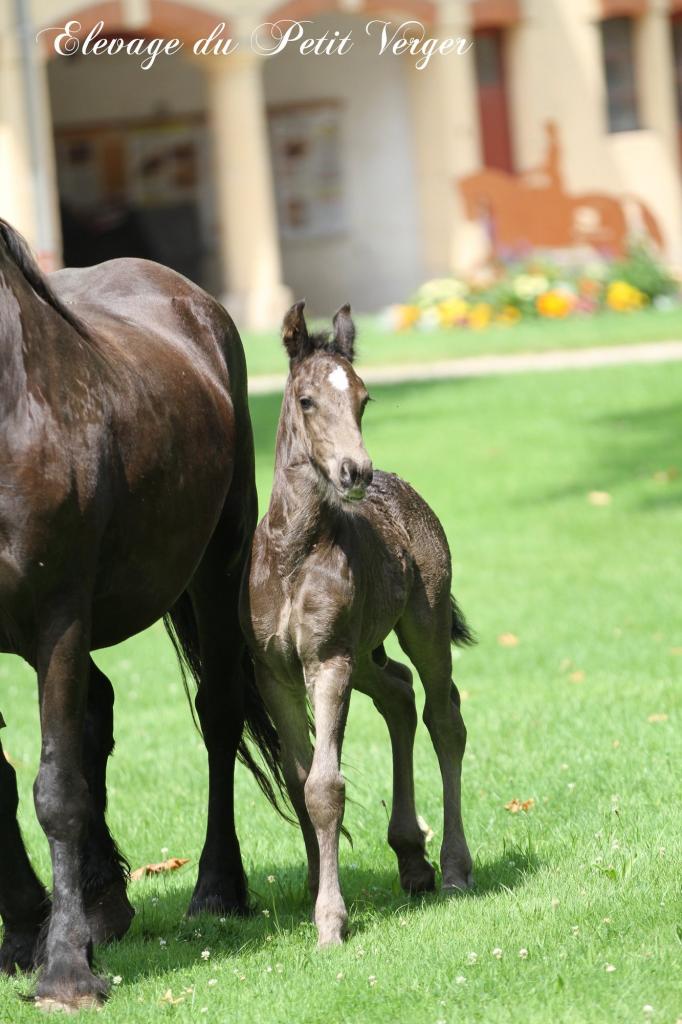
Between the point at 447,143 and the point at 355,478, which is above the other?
the point at 447,143

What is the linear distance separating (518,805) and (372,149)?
25616mm

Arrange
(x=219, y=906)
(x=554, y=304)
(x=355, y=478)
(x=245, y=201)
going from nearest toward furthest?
(x=355, y=478), (x=219, y=906), (x=554, y=304), (x=245, y=201)

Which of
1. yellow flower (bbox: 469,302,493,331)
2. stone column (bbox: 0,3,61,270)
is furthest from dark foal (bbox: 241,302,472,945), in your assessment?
stone column (bbox: 0,3,61,270)

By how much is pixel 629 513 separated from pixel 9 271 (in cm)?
906

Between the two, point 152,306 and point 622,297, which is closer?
point 152,306

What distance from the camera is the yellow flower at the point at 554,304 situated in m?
23.0

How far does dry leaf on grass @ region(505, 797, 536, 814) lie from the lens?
5902 mm

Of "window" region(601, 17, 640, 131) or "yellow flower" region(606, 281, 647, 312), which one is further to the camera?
"window" region(601, 17, 640, 131)

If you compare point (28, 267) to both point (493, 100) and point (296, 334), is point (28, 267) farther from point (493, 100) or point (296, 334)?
point (493, 100)

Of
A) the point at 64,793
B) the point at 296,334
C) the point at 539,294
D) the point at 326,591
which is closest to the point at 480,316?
the point at 539,294

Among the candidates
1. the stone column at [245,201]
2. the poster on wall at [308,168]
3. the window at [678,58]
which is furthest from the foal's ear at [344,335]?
the window at [678,58]

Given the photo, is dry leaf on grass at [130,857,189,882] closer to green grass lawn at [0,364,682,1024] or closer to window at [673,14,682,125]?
green grass lawn at [0,364,682,1024]

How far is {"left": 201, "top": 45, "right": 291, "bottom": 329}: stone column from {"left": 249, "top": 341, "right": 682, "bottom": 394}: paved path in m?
6.71

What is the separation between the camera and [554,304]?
75.4 ft
